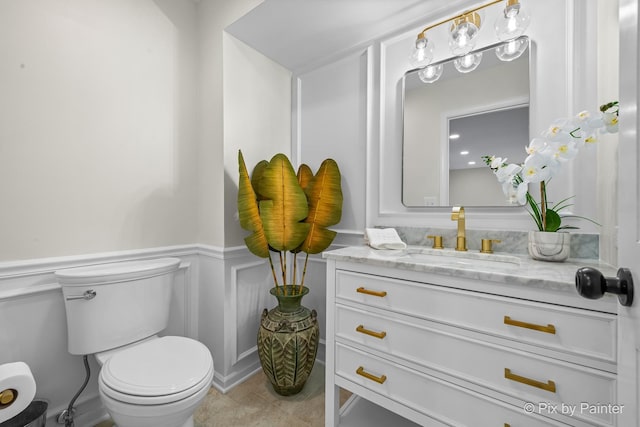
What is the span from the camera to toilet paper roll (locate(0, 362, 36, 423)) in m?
0.80

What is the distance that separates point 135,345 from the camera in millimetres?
1363

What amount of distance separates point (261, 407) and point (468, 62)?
7.33 ft

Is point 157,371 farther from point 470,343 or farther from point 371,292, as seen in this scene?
point 470,343

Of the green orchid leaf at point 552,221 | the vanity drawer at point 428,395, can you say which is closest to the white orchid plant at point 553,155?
the green orchid leaf at point 552,221

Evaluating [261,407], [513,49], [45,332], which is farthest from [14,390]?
[513,49]

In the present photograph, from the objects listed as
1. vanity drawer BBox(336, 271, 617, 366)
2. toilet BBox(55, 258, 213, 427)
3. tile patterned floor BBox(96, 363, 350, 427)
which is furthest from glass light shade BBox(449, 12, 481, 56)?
tile patterned floor BBox(96, 363, 350, 427)

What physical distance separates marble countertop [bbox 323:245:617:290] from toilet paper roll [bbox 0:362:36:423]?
1127 millimetres

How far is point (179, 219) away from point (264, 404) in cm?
128

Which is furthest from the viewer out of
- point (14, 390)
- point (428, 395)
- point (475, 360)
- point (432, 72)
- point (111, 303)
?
point (432, 72)

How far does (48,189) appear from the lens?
1312 millimetres

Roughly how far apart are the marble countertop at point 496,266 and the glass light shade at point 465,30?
1.05 m

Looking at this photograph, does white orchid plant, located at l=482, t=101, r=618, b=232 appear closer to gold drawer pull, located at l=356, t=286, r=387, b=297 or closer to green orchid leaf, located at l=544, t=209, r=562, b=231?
green orchid leaf, located at l=544, t=209, r=562, b=231

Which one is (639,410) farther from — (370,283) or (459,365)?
(370,283)

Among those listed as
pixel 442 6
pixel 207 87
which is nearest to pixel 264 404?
pixel 207 87
